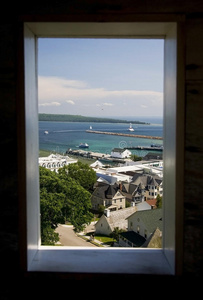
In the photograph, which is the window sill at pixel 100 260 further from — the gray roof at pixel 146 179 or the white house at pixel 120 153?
the white house at pixel 120 153

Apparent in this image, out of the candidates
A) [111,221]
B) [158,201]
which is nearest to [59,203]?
[111,221]

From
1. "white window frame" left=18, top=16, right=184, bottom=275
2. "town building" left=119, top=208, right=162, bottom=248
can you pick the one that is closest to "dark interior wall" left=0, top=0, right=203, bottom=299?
"white window frame" left=18, top=16, right=184, bottom=275

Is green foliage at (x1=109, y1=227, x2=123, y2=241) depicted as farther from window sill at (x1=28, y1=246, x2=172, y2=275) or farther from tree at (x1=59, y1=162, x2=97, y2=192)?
tree at (x1=59, y1=162, x2=97, y2=192)
